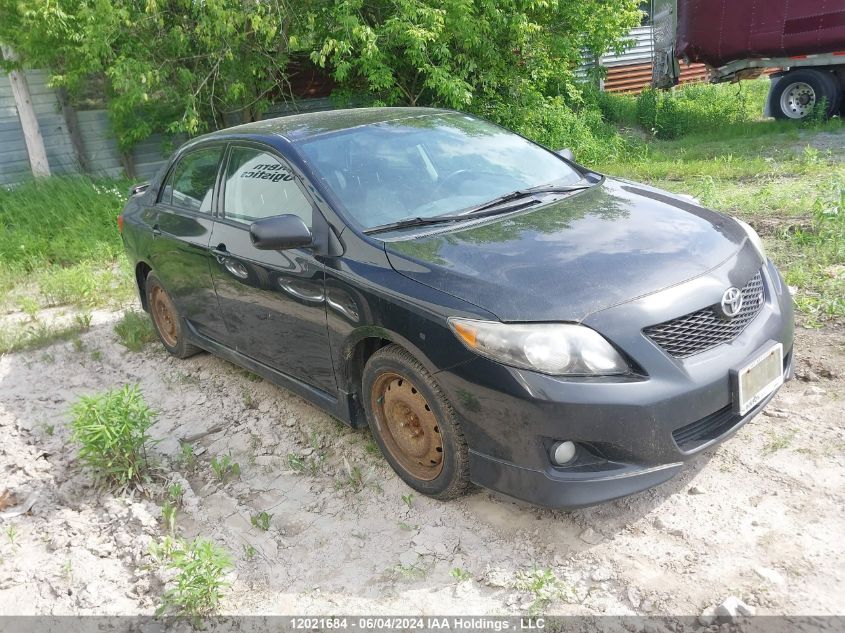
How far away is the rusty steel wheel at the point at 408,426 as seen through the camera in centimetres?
304

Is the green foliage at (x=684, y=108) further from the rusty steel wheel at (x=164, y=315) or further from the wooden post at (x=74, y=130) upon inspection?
the rusty steel wheel at (x=164, y=315)

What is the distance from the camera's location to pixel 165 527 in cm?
333

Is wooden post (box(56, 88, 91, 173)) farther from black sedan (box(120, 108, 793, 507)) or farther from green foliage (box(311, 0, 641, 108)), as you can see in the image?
black sedan (box(120, 108, 793, 507))

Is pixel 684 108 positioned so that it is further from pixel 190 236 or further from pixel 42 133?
pixel 190 236

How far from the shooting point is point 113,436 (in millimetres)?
3557

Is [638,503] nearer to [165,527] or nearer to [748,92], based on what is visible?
[165,527]

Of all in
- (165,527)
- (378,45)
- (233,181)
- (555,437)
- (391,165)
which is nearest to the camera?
(555,437)

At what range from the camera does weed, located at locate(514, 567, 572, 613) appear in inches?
101

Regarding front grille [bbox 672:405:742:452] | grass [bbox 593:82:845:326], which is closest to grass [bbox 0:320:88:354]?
front grille [bbox 672:405:742:452]

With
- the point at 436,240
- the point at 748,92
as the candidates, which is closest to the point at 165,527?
the point at 436,240

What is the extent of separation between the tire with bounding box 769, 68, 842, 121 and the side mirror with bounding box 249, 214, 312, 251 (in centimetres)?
1117

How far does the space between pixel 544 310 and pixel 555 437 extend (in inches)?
18.0

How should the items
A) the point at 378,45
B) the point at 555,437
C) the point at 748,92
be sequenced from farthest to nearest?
the point at 748,92 → the point at 378,45 → the point at 555,437

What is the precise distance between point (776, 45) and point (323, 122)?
394 inches
